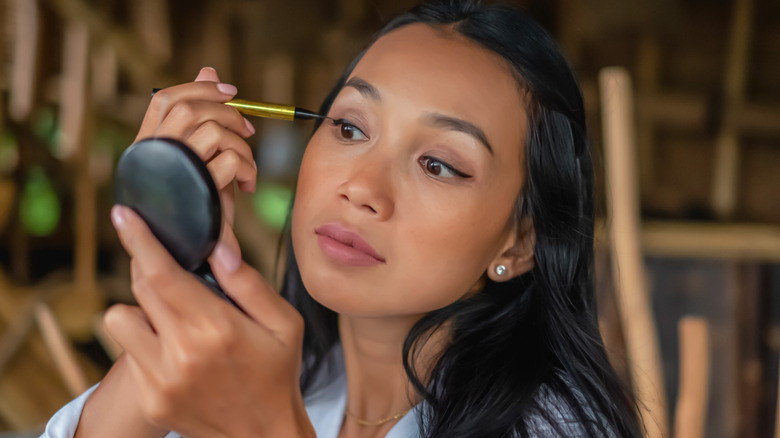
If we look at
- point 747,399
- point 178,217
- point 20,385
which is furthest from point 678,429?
point 20,385

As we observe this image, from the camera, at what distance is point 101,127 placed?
2.89m

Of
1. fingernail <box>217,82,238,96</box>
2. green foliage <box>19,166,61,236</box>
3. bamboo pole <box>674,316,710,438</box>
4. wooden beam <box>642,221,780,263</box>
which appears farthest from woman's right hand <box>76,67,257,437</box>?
green foliage <box>19,166,61,236</box>

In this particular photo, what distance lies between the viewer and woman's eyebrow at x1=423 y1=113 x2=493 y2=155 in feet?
2.66

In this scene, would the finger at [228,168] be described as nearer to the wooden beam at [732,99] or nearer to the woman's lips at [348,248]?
the woman's lips at [348,248]

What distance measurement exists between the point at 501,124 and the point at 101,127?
246 centimetres

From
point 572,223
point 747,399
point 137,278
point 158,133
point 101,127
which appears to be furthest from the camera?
point 101,127

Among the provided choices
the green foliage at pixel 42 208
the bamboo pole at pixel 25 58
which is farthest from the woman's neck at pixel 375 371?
the green foliage at pixel 42 208

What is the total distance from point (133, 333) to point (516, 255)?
58cm

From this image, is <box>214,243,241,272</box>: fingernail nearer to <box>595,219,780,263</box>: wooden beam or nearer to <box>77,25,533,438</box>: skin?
<box>77,25,533,438</box>: skin

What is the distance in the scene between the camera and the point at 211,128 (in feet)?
2.27

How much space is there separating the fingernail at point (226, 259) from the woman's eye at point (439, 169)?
32cm

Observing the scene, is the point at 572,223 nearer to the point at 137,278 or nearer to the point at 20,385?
the point at 137,278

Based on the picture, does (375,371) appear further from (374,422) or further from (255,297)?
(255,297)

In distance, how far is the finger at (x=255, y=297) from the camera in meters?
0.58
